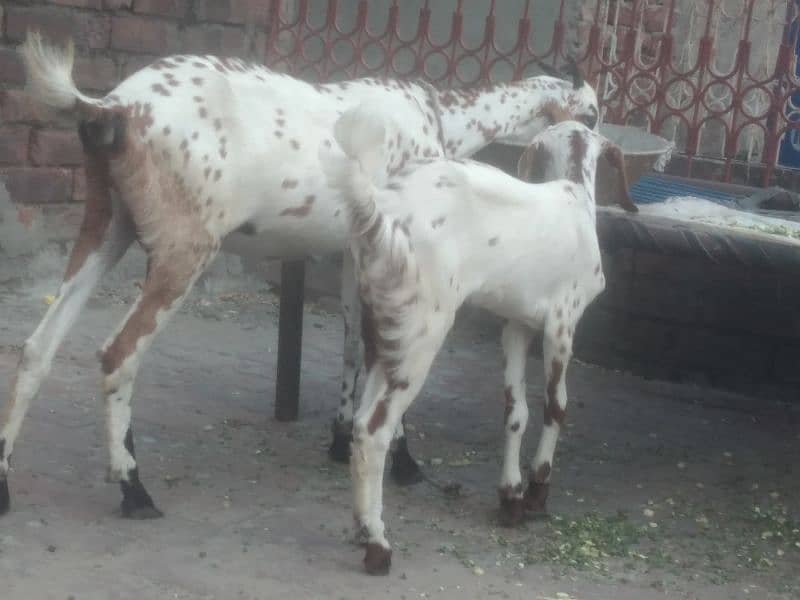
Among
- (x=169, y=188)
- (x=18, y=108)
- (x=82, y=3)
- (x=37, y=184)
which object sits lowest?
(x=37, y=184)

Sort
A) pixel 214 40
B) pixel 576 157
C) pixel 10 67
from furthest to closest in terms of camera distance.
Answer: pixel 214 40 < pixel 10 67 < pixel 576 157

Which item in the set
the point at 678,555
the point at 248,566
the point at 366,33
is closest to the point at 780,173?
the point at 366,33

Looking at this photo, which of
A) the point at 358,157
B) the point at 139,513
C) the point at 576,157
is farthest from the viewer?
the point at 576,157

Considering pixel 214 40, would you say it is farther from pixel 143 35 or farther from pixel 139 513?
pixel 139 513

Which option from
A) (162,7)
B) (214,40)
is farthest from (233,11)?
(162,7)

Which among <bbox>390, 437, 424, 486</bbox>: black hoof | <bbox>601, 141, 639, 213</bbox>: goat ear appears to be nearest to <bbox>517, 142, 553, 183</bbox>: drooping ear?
<bbox>601, 141, 639, 213</bbox>: goat ear

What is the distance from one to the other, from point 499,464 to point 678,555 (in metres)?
0.99

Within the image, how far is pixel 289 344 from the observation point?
533 centimetres

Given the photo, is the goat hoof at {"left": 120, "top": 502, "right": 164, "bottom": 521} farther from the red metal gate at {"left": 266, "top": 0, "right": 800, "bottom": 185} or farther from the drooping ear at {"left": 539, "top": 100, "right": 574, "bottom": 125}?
the red metal gate at {"left": 266, "top": 0, "right": 800, "bottom": 185}

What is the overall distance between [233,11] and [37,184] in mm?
1416

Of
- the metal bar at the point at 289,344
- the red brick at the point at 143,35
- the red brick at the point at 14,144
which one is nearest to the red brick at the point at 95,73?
the red brick at the point at 143,35

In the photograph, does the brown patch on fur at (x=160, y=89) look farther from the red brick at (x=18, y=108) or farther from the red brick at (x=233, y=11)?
the red brick at (x=233, y=11)

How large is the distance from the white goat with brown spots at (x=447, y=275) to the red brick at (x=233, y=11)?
3.14m

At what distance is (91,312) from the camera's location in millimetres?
6672
